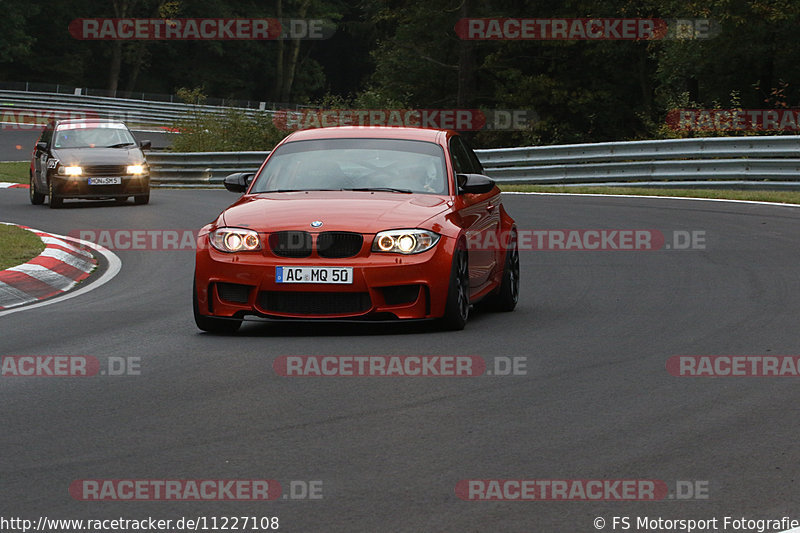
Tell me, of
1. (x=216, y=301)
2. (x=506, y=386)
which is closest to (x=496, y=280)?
(x=216, y=301)

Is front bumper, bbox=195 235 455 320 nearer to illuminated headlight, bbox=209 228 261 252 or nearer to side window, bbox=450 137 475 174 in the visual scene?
illuminated headlight, bbox=209 228 261 252

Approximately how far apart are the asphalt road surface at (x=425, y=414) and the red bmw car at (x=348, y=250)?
25cm

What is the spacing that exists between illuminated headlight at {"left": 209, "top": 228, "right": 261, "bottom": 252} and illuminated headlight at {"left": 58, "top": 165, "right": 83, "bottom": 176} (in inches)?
589

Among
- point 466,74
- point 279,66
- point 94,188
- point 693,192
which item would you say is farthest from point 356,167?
point 279,66

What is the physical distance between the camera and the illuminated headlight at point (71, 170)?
2344cm

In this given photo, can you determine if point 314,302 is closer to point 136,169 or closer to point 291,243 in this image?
point 291,243

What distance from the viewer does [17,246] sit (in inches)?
583

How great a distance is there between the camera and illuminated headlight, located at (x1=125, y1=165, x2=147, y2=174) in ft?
78.7

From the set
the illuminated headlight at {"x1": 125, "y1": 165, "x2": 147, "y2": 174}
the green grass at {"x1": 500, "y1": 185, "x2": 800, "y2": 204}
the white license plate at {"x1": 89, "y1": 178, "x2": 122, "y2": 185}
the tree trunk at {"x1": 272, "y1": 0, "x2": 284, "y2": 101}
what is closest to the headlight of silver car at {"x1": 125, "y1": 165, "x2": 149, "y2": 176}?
the illuminated headlight at {"x1": 125, "y1": 165, "x2": 147, "y2": 174}

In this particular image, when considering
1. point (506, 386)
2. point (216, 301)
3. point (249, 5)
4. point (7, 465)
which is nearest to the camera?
point (7, 465)

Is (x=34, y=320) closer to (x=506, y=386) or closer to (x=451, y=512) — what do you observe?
(x=506, y=386)

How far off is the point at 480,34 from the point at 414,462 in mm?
37075

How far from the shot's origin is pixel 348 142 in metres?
10.5

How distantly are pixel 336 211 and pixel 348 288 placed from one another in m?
0.68
